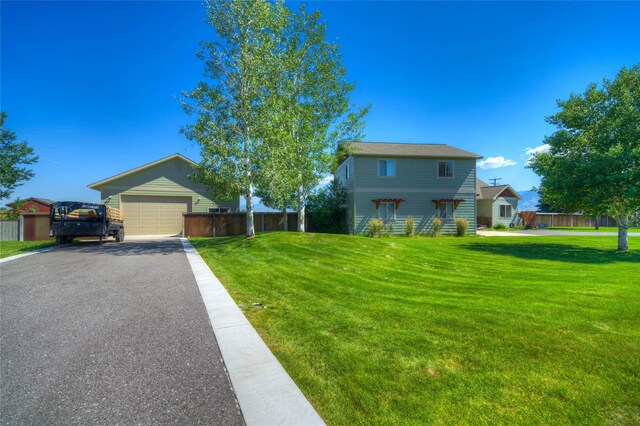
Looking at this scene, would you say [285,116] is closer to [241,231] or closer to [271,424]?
[241,231]

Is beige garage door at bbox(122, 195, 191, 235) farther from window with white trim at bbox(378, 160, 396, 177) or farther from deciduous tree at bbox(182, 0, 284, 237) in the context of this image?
window with white trim at bbox(378, 160, 396, 177)

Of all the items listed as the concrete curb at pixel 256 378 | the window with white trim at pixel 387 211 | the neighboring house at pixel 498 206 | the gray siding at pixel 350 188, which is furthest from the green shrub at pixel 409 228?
the neighboring house at pixel 498 206

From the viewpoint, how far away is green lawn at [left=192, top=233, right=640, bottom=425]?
90.3 inches

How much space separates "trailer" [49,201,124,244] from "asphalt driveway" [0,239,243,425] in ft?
26.4

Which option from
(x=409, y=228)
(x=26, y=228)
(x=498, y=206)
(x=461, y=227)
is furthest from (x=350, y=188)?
(x=498, y=206)

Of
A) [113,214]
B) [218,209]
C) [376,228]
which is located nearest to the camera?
[113,214]

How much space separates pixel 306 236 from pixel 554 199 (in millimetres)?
12958

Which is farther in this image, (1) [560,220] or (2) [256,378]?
(1) [560,220]

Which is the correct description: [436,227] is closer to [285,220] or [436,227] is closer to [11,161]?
[285,220]

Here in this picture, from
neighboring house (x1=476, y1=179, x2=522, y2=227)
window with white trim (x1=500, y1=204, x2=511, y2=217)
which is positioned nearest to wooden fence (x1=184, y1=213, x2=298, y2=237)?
neighboring house (x1=476, y1=179, x2=522, y2=227)

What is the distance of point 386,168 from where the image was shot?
20.4 metres

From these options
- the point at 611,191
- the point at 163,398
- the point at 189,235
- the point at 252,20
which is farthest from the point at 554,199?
the point at 189,235

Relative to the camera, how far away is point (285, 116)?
1382cm

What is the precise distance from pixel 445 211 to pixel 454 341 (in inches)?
760
